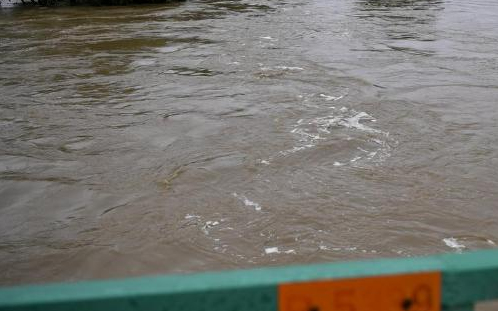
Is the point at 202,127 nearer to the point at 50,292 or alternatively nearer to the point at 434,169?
the point at 434,169

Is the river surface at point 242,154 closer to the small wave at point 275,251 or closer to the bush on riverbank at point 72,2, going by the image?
the small wave at point 275,251

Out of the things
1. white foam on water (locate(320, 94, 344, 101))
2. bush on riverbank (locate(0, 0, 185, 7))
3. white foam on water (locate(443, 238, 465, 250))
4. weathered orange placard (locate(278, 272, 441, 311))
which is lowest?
white foam on water (locate(443, 238, 465, 250))

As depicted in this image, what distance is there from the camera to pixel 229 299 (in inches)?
43.5

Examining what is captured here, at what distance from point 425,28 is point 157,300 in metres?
12.8

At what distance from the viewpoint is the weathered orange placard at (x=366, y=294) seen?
1.12 metres

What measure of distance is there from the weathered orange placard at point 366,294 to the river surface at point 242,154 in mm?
2070

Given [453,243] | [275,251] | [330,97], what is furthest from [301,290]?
[330,97]

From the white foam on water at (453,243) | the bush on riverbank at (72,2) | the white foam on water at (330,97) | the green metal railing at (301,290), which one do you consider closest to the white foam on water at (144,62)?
the white foam on water at (330,97)

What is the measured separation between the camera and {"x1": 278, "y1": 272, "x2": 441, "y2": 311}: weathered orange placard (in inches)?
44.1

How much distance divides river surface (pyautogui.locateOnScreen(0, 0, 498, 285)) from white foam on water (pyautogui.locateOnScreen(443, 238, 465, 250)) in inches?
1.1

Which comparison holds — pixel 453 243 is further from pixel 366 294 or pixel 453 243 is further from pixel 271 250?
pixel 366 294

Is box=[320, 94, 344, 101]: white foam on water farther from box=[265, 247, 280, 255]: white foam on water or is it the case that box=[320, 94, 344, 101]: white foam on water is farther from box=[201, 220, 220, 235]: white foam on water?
box=[265, 247, 280, 255]: white foam on water

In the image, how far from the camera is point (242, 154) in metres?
5.00

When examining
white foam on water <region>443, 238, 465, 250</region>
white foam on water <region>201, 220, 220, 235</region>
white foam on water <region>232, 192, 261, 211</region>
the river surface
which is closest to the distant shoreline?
the river surface
